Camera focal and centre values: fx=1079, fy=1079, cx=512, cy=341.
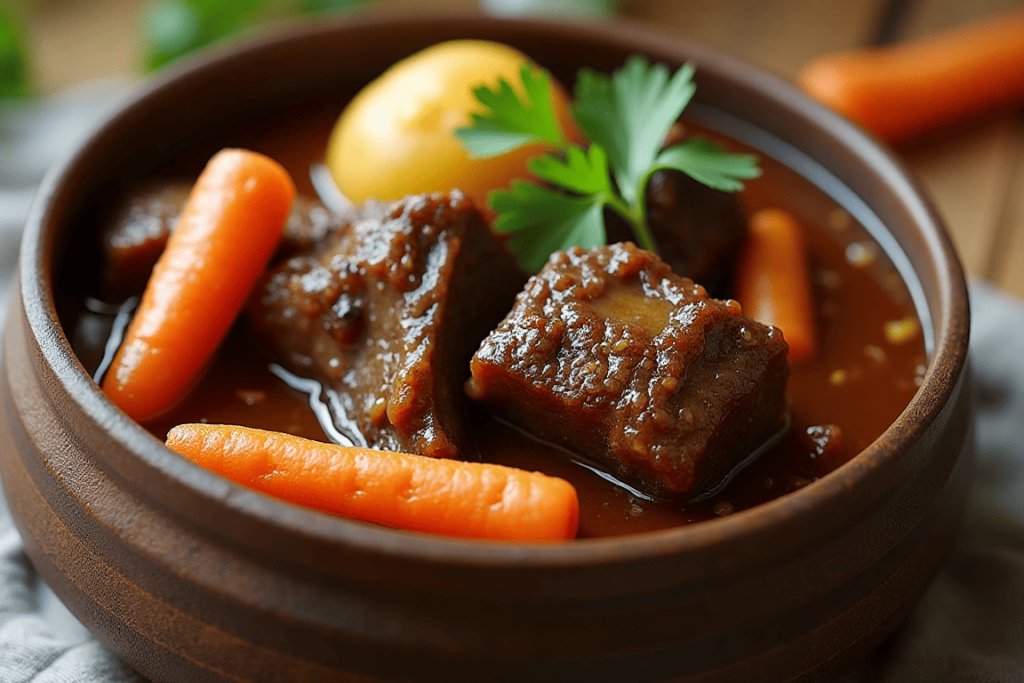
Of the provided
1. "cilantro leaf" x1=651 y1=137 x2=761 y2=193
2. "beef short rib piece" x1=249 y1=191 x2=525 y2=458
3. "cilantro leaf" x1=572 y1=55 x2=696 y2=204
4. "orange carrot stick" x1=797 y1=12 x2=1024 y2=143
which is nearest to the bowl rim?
"beef short rib piece" x1=249 y1=191 x2=525 y2=458

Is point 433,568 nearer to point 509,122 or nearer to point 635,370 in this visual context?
point 635,370

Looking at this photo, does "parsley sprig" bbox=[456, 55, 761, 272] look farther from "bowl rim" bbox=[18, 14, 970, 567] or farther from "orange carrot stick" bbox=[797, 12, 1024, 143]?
"orange carrot stick" bbox=[797, 12, 1024, 143]

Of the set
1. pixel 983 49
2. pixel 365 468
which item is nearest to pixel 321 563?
pixel 365 468

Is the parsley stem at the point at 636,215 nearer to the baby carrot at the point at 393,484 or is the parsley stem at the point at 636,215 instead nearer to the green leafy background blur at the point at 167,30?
the baby carrot at the point at 393,484

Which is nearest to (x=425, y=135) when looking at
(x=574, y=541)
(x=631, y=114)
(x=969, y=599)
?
(x=631, y=114)

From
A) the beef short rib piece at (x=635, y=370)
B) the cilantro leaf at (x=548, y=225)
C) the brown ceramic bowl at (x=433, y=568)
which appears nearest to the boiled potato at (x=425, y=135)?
the cilantro leaf at (x=548, y=225)

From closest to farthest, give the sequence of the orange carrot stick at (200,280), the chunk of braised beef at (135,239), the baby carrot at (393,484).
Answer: the baby carrot at (393,484) < the orange carrot stick at (200,280) < the chunk of braised beef at (135,239)
